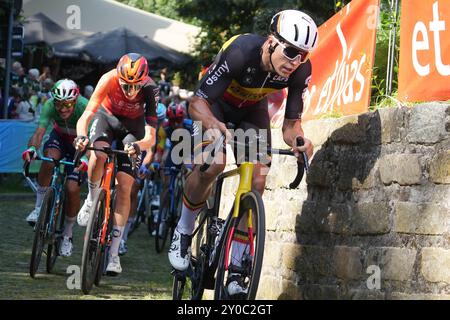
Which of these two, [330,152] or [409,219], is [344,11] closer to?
[330,152]

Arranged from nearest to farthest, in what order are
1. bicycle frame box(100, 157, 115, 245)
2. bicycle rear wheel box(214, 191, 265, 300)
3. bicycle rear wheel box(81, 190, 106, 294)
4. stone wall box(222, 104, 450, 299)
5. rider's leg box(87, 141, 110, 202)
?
bicycle rear wheel box(214, 191, 265, 300) < stone wall box(222, 104, 450, 299) < bicycle rear wheel box(81, 190, 106, 294) < bicycle frame box(100, 157, 115, 245) < rider's leg box(87, 141, 110, 202)

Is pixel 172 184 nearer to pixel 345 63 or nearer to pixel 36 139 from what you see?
pixel 36 139

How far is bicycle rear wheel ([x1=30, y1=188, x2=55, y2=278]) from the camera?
9266 millimetres

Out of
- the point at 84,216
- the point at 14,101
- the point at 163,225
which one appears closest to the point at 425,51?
the point at 84,216

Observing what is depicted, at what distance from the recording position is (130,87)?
909cm

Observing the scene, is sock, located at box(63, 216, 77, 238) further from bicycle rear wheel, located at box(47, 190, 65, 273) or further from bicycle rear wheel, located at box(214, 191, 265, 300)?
bicycle rear wheel, located at box(214, 191, 265, 300)

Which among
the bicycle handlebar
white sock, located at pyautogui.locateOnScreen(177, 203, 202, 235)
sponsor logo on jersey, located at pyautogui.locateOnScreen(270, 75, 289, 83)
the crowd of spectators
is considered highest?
the crowd of spectators

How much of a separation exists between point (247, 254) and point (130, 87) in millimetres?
3491

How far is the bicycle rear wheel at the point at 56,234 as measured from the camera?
9688 mm

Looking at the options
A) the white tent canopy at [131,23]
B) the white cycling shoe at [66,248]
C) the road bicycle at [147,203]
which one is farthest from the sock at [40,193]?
the white tent canopy at [131,23]

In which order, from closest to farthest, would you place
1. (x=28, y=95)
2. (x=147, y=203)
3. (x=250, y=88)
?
(x=250, y=88), (x=147, y=203), (x=28, y=95)

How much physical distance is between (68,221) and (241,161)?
3.93 metres

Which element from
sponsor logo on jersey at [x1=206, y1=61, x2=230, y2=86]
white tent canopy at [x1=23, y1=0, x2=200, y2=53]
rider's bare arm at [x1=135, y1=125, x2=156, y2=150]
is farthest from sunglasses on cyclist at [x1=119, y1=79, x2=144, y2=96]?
white tent canopy at [x1=23, y1=0, x2=200, y2=53]

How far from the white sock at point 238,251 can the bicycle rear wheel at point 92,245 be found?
256 centimetres
